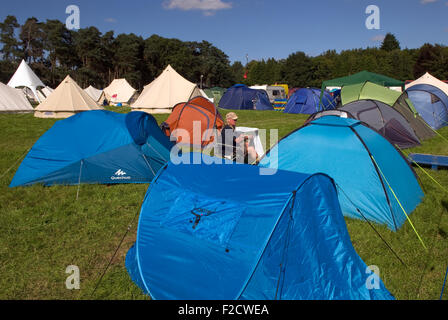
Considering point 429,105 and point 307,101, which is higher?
point 307,101

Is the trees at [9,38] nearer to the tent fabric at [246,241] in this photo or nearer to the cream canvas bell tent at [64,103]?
the cream canvas bell tent at [64,103]

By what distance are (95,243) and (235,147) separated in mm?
3432

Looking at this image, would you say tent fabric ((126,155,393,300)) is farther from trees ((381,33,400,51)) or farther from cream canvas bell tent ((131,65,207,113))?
trees ((381,33,400,51))

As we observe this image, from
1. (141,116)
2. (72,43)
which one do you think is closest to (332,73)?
(72,43)

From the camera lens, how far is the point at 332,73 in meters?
58.4

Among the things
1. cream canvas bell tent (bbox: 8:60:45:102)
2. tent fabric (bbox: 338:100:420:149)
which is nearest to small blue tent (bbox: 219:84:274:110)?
tent fabric (bbox: 338:100:420:149)

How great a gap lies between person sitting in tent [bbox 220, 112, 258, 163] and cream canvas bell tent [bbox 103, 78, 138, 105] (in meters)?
21.8

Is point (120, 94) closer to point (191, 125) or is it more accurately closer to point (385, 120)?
point (191, 125)

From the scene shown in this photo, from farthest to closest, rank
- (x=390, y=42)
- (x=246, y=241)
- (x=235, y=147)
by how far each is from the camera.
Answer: (x=390, y=42) → (x=235, y=147) → (x=246, y=241)

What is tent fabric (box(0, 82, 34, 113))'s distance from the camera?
18.9 metres

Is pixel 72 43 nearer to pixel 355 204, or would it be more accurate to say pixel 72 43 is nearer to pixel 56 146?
pixel 56 146

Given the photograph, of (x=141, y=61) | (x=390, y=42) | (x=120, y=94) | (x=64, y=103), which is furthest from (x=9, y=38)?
(x=390, y=42)

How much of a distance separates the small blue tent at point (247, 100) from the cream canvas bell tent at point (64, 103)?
35.9 ft

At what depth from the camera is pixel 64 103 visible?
16.7 m
